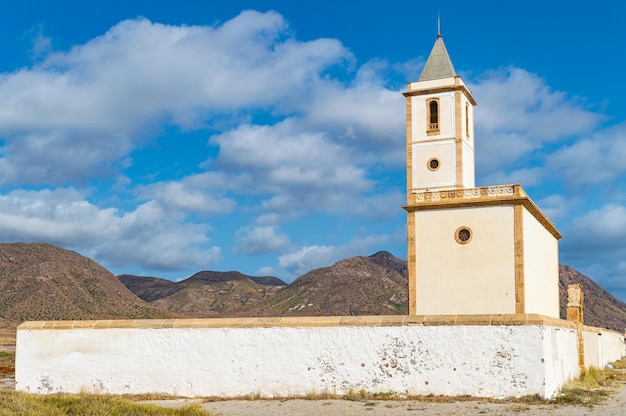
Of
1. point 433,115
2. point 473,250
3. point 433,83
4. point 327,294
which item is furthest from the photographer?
point 327,294

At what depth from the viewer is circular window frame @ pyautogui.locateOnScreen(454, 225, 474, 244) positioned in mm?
29719

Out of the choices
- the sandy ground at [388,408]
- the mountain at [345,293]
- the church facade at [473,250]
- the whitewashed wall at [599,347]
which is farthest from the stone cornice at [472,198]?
the mountain at [345,293]

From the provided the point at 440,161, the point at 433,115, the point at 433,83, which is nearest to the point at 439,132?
the point at 433,115

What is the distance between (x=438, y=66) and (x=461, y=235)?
32.8ft

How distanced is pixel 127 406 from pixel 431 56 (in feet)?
88.2

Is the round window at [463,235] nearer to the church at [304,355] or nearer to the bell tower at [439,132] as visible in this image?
the bell tower at [439,132]

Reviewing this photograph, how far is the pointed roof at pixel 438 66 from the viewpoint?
35344mm

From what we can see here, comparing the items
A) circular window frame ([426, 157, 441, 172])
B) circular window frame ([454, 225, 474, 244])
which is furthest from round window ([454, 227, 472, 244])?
circular window frame ([426, 157, 441, 172])

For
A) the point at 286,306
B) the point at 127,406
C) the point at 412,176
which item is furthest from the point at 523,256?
the point at 286,306

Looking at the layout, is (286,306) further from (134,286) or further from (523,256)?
(523,256)

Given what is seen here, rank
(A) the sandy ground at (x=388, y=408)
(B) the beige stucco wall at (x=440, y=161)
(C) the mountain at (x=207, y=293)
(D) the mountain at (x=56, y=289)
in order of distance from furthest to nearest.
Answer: (C) the mountain at (x=207, y=293)
(D) the mountain at (x=56, y=289)
(B) the beige stucco wall at (x=440, y=161)
(A) the sandy ground at (x=388, y=408)

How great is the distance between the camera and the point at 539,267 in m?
33.2

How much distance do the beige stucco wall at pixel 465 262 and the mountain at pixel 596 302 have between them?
81.5m

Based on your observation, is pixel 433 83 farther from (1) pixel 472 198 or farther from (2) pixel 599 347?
(2) pixel 599 347
